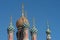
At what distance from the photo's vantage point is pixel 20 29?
72.5 m

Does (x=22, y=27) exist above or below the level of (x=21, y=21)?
below

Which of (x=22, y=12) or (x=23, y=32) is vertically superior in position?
(x=22, y=12)

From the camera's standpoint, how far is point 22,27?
71188 mm

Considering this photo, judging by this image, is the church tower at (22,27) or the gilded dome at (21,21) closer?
the church tower at (22,27)

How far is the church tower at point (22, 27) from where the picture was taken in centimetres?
6964

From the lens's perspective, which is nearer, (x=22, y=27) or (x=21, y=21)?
Result: (x=22, y=27)

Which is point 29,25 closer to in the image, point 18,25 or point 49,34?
point 18,25

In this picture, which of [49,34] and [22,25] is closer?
[22,25]

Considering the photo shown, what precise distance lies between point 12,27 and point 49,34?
10598mm

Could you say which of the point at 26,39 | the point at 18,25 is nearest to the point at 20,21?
the point at 18,25

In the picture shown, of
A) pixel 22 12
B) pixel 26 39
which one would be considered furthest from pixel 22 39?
pixel 22 12

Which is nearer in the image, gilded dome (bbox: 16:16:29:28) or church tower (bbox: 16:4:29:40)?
church tower (bbox: 16:4:29:40)

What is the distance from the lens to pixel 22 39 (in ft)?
231

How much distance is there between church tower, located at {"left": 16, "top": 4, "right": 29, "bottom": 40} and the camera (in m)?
69.6
